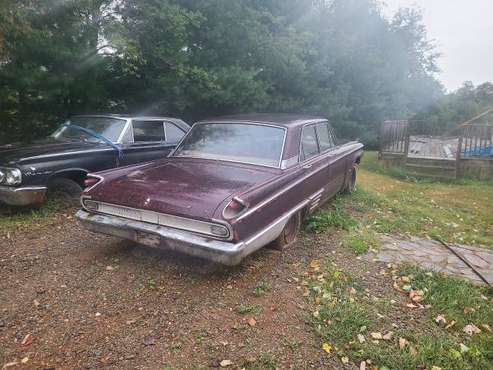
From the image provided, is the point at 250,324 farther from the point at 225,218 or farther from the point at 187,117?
the point at 187,117

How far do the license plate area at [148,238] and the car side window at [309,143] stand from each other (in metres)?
2.12

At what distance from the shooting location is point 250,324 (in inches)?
114

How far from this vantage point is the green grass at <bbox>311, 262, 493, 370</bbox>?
2.61 m

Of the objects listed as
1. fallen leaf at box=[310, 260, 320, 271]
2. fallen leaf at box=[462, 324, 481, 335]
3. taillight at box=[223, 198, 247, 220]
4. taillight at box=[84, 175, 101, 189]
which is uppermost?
taillight at box=[84, 175, 101, 189]

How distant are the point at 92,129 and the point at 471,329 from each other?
5.81 meters

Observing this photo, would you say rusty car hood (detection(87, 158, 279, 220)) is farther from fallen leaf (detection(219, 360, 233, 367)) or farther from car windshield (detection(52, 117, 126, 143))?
car windshield (detection(52, 117, 126, 143))

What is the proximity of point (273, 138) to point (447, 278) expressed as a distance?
8.04ft

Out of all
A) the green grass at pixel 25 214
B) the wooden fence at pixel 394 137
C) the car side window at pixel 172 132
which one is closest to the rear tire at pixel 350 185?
Answer: the car side window at pixel 172 132

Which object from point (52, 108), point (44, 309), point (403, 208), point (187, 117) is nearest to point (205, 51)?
point (187, 117)

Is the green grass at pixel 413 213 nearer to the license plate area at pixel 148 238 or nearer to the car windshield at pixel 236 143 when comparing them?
the car windshield at pixel 236 143

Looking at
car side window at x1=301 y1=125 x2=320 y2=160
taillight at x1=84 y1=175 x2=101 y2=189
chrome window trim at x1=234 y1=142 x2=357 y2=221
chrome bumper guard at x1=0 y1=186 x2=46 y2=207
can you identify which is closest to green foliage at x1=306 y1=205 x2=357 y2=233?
chrome window trim at x1=234 y1=142 x2=357 y2=221

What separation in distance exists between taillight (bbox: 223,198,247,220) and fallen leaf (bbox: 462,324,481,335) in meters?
2.14

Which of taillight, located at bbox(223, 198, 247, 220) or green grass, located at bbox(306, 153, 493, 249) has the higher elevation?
taillight, located at bbox(223, 198, 247, 220)

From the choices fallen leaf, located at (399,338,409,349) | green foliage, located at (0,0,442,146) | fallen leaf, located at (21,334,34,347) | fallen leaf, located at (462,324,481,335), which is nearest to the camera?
fallen leaf, located at (21,334,34,347)
